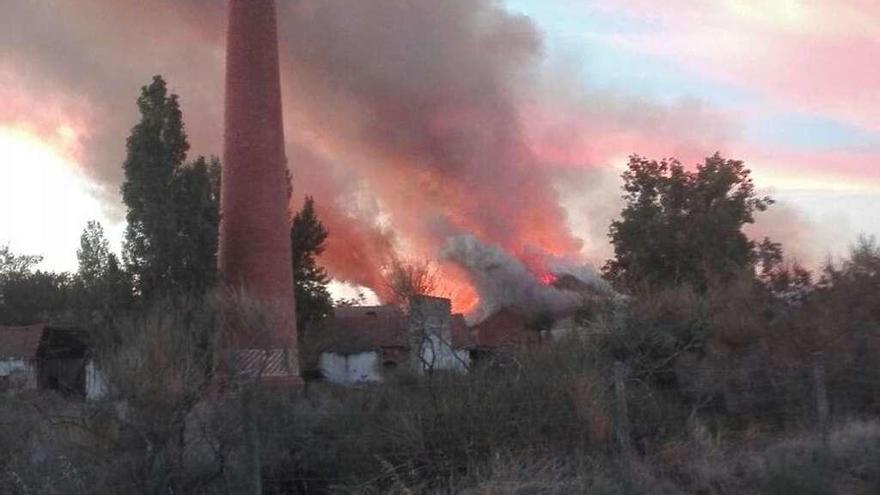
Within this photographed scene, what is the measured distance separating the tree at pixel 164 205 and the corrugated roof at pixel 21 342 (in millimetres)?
14059

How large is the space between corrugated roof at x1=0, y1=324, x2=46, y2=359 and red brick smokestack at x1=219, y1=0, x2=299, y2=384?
57.0 ft

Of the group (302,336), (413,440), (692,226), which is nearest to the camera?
(413,440)

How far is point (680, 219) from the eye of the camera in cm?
4666

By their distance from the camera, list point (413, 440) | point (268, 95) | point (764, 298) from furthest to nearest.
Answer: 1. point (268, 95)
2. point (764, 298)
3. point (413, 440)

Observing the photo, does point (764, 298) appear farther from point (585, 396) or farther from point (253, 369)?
point (253, 369)

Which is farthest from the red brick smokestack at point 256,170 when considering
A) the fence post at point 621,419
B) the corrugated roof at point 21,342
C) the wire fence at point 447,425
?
the fence post at point 621,419

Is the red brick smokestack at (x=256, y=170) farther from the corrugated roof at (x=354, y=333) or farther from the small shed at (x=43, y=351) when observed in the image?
the corrugated roof at (x=354, y=333)

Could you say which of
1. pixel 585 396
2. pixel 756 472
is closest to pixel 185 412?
pixel 585 396

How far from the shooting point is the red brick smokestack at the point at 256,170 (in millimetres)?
39750

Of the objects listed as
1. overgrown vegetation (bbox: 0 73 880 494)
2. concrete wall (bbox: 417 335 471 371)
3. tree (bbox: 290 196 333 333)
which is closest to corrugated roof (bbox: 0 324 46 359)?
tree (bbox: 290 196 333 333)

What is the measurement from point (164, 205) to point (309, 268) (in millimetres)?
15346

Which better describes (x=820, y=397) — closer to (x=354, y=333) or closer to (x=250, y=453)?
(x=250, y=453)

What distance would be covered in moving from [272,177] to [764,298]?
72.2 ft

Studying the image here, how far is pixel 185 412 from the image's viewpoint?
43.9 feet
